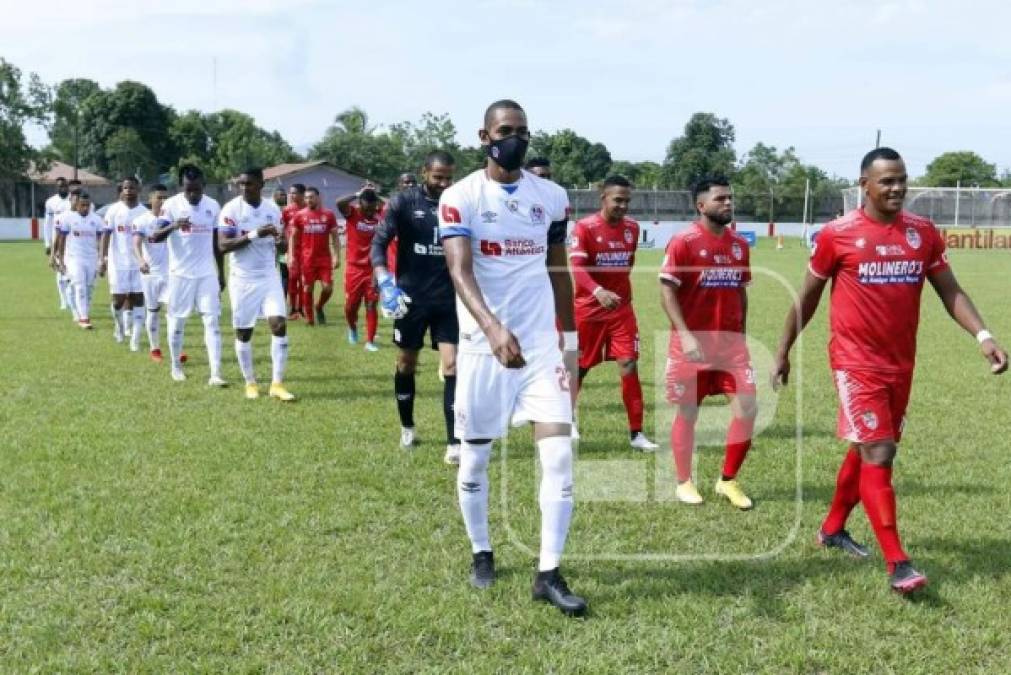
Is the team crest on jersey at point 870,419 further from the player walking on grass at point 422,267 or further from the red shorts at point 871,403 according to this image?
the player walking on grass at point 422,267

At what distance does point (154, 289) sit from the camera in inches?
529

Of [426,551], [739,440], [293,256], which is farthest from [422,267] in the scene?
[293,256]

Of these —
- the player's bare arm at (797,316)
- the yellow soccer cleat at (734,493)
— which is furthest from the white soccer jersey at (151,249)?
the player's bare arm at (797,316)

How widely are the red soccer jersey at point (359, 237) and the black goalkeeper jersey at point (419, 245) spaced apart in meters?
6.38

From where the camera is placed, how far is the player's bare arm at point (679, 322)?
6.38 meters

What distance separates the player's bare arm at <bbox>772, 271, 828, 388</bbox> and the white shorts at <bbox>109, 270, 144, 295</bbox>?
11.6 m

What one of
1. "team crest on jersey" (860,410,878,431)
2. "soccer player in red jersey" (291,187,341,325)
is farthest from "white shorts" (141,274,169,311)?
"team crest on jersey" (860,410,878,431)

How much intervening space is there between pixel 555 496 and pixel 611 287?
3.79 metres

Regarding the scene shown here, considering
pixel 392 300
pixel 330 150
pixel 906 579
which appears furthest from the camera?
pixel 330 150

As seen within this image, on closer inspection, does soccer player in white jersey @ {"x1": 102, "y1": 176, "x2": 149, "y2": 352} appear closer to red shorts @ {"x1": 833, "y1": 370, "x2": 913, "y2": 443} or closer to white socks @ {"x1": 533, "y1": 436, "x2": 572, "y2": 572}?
white socks @ {"x1": 533, "y1": 436, "x2": 572, "y2": 572}

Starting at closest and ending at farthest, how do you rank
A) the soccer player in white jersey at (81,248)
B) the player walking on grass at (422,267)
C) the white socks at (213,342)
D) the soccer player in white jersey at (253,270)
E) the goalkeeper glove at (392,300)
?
the goalkeeper glove at (392,300), the player walking on grass at (422,267), the soccer player in white jersey at (253,270), the white socks at (213,342), the soccer player in white jersey at (81,248)

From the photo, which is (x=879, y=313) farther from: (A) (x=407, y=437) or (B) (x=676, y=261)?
(A) (x=407, y=437)

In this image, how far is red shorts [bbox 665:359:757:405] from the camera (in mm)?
6609

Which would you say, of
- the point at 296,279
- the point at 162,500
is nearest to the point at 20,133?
the point at 296,279
